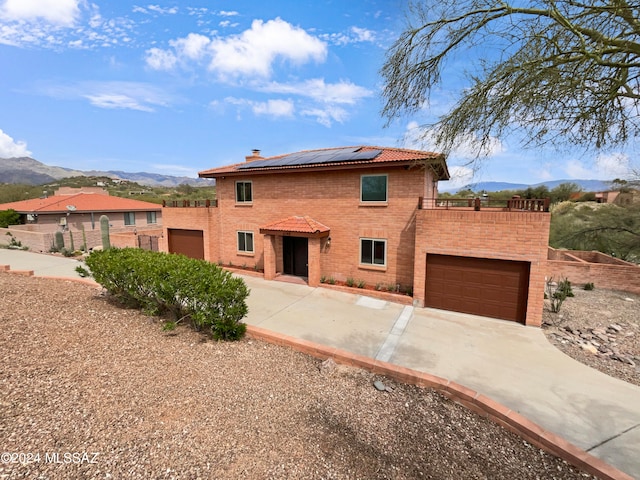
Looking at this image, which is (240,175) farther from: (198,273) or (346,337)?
(346,337)

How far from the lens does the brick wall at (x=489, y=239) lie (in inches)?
363

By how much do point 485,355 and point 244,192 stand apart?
13.1 m

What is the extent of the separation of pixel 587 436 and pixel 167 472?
6377 mm

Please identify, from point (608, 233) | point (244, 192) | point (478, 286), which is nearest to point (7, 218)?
point (244, 192)

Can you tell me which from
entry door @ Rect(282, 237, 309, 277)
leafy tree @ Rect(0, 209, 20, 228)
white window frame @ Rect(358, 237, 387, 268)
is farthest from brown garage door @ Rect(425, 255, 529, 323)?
leafy tree @ Rect(0, 209, 20, 228)

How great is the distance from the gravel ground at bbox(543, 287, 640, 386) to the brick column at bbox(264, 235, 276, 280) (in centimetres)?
1097

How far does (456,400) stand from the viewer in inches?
209

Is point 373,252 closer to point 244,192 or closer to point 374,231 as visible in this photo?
point 374,231

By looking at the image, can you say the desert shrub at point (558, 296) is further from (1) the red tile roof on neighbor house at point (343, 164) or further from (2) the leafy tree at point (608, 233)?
(2) the leafy tree at point (608, 233)

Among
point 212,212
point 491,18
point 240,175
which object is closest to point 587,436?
point 491,18

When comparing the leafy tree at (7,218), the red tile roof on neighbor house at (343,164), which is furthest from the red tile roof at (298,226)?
the leafy tree at (7,218)

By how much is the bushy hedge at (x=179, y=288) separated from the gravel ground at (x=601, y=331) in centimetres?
887

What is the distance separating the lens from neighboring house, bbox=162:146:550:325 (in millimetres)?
9664

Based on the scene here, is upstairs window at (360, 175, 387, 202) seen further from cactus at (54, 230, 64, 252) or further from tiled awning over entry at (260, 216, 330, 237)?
cactus at (54, 230, 64, 252)
